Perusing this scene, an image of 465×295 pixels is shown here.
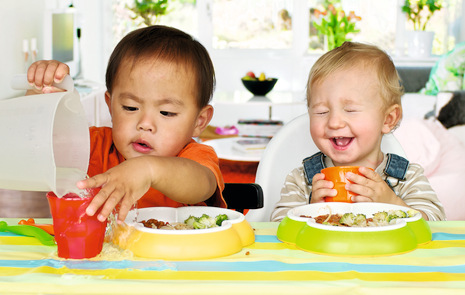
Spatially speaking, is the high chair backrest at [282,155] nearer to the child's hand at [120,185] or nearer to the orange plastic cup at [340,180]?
the orange plastic cup at [340,180]

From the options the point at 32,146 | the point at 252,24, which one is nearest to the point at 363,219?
the point at 32,146

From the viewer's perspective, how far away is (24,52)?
398 centimetres

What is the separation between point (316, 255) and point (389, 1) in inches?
225

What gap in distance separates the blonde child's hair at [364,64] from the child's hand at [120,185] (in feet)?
2.13

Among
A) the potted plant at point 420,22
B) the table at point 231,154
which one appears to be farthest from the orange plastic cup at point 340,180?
the potted plant at point 420,22

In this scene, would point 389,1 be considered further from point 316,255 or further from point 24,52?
point 316,255

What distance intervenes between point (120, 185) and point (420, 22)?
5644 mm

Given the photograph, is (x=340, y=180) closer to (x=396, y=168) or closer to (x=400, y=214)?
(x=400, y=214)

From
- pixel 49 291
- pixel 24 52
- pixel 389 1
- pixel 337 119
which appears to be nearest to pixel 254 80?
pixel 24 52

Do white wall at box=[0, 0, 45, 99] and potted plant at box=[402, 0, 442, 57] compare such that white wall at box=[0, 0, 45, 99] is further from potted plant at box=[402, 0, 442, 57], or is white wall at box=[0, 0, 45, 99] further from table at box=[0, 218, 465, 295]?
potted plant at box=[402, 0, 442, 57]

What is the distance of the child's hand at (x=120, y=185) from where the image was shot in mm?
740

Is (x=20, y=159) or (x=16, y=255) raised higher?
(x=20, y=159)

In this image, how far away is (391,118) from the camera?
144 centimetres

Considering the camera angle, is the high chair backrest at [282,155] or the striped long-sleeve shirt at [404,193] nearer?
the striped long-sleeve shirt at [404,193]
